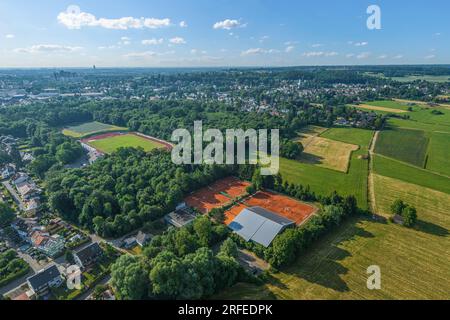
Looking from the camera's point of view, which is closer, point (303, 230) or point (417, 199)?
point (303, 230)

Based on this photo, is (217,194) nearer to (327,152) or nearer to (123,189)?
(123,189)

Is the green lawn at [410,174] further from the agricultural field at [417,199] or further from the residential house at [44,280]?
the residential house at [44,280]

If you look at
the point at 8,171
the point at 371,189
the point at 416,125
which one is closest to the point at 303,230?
the point at 371,189

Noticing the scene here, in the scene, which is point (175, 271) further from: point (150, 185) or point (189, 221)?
point (150, 185)

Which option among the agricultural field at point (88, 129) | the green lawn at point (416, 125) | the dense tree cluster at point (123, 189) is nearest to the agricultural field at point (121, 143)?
the agricultural field at point (88, 129)

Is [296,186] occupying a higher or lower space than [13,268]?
higher
